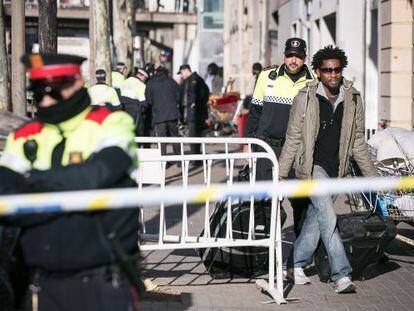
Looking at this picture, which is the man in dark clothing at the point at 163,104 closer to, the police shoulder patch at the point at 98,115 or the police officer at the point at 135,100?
the police officer at the point at 135,100

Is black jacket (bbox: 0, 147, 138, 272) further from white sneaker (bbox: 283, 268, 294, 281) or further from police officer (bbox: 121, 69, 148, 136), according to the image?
police officer (bbox: 121, 69, 148, 136)

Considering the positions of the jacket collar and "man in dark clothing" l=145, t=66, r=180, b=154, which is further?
"man in dark clothing" l=145, t=66, r=180, b=154

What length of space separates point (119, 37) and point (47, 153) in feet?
88.4

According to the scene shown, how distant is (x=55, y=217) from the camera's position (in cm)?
399

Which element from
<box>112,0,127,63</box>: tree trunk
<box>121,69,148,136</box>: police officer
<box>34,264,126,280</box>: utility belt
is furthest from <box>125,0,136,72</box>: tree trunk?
<box>34,264,126,280</box>: utility belt

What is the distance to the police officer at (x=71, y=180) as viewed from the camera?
3.99 m

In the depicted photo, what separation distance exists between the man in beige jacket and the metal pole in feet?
14.8

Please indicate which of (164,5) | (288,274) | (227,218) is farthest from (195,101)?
(164,5)

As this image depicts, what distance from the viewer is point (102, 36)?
1877cm

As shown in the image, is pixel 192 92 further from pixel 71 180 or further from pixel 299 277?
pixel 71 180

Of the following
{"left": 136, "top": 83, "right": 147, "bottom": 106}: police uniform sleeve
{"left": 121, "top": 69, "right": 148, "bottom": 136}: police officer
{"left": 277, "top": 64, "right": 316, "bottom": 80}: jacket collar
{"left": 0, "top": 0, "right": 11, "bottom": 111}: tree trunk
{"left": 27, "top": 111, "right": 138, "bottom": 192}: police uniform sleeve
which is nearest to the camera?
{"left": 27, "top": 111, "right": 138, "bottom": 192}: police uniform sleeve

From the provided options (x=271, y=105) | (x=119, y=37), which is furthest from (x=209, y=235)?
(x=119, y=37)

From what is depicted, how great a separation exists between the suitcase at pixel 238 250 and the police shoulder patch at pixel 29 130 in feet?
12.8

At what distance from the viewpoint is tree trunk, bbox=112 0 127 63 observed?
2950 cm
